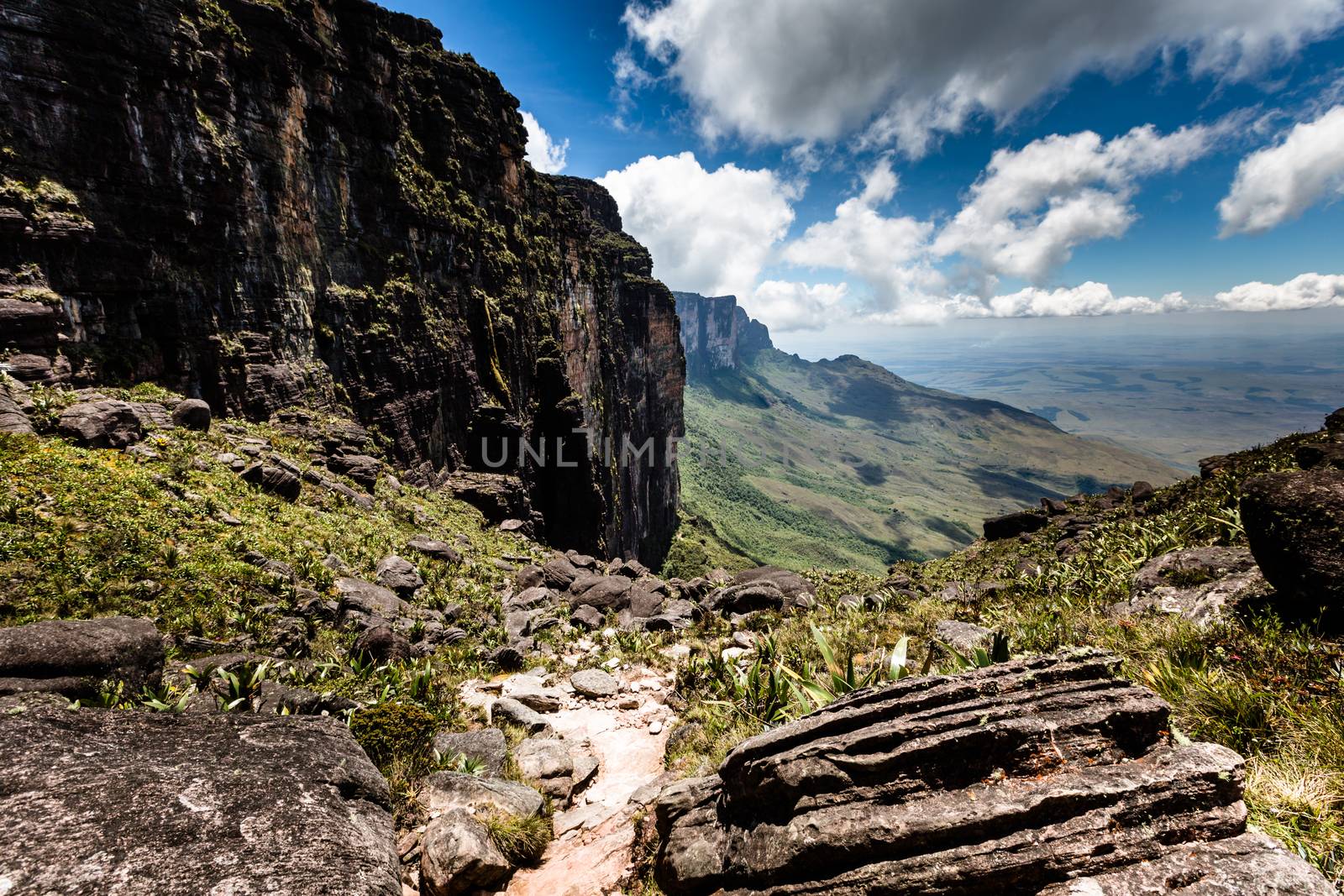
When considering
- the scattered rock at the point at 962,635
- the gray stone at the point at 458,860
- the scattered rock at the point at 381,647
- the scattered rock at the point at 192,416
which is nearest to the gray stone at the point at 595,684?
the scattered rock at the point at 381,647

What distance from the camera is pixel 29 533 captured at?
31.8 feet

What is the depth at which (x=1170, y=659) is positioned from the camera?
6.23m

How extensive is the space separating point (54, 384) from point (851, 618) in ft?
85.7

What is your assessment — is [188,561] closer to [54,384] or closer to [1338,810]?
[54,384]

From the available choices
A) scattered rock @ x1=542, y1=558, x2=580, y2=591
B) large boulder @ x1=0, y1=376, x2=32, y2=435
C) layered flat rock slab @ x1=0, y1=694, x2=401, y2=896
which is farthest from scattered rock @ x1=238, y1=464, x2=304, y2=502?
layered flat rock slab @ x1=0, y1=694, x2=401, y2=896

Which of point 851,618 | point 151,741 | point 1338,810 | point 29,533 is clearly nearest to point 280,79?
point 29,533

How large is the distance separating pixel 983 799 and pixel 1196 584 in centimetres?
966

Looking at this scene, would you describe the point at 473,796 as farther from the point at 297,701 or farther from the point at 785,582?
the point at 785,582

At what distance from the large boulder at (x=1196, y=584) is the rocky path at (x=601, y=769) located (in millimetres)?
8707

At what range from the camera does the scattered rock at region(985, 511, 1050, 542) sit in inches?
1145

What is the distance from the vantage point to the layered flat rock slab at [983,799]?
11.1 ft

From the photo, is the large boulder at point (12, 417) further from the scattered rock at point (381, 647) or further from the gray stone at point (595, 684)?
the gray stone at point (595, 684)

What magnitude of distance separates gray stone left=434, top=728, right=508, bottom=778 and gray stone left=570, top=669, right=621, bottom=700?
9.92ft

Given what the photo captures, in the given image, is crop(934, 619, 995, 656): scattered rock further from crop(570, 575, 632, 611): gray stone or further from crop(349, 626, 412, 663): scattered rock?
crop(570, 575, 632, 611): gray stone
